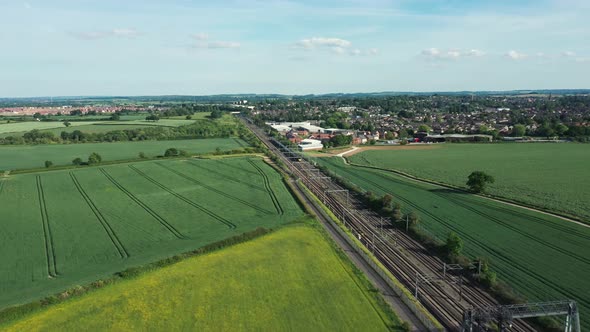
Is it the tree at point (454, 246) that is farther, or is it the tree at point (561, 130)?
the tree at point (561, 130)

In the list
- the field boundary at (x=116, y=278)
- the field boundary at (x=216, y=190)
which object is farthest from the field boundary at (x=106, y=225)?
the field boundary at (x=216, y=190)

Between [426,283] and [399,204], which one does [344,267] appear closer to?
[426,283]

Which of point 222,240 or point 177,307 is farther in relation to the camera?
point 222,240

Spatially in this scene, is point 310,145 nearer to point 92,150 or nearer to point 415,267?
point 92,150

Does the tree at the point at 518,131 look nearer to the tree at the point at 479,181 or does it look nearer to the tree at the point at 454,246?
the tree at the point at 479,181

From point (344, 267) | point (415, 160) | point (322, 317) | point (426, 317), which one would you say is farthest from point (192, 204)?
point (415, 160)

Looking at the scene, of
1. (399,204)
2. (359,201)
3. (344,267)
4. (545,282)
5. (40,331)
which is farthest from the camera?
(359,201)
